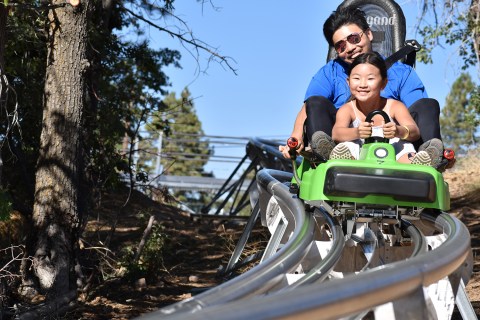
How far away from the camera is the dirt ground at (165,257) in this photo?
7.39 meters

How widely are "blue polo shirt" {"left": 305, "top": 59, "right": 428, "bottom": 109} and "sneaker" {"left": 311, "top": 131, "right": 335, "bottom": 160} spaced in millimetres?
987

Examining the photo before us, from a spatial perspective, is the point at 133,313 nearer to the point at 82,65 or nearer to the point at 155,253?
the point at 155,253

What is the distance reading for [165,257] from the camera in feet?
31.8

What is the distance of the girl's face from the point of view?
4965 mm

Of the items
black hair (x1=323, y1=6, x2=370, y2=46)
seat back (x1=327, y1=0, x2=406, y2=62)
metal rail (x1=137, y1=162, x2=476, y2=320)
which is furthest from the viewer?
seat back (x1=327, y1=0, x2=406, y2=62)

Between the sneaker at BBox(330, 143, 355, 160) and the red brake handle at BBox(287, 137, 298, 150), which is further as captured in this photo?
the red brake handle at BBox(287, 137, 298, 150)

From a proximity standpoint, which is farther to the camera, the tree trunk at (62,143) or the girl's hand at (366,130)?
the tree trunk at (62,143)

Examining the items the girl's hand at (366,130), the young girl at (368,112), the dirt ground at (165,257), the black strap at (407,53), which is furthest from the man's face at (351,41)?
the dirt ground at (165,257)

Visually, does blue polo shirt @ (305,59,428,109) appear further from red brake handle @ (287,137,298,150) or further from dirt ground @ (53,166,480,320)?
dirt ground @ (53,166,480,320)

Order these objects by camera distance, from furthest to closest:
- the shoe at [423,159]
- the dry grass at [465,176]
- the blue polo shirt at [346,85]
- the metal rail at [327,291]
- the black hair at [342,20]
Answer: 1. the dry grass at [465,176]
2. the black hair at [342,20]
3. the blue polo shirt at [346,85]
4. the shoe at [423,159]
5. the metal rail at [327,291]

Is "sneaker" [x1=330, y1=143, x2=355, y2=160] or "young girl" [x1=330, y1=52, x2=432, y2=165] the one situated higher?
"young girl" [x1=330, y1=52, x2=432, y2=165]

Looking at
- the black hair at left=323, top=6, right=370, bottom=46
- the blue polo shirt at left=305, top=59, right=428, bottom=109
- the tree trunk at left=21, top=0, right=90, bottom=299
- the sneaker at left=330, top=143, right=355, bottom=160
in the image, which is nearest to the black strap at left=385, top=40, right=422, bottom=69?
the blue polo shirt at left=305, top=59, right=428, bottom=109

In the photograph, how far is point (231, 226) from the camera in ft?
40.9

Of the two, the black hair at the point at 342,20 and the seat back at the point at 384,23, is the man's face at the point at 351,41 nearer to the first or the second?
the black hair at the point at 342,20
